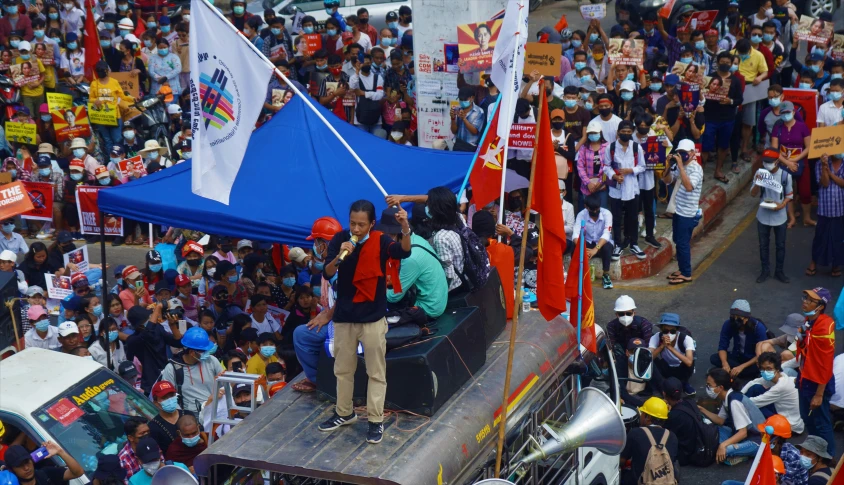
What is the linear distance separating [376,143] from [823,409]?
206 inches

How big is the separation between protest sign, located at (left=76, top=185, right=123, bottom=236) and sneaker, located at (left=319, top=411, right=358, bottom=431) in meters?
8.87

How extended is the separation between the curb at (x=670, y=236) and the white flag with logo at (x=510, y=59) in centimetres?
400

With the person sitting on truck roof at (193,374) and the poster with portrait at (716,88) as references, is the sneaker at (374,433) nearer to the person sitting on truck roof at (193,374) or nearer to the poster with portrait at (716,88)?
the person sitting on truck roof at (193,374)

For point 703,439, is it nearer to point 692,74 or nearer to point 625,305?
point 625,305

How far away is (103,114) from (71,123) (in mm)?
576

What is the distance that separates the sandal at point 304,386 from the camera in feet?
24.1

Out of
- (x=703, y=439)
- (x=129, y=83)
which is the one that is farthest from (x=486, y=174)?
(x=129, y=83)

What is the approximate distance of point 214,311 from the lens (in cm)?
1262

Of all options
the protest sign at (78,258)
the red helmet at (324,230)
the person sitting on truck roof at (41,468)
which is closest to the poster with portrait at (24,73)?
the protest sign at (78,258)

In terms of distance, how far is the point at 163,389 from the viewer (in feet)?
32.1

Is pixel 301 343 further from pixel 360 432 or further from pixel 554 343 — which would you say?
pixel 554 343

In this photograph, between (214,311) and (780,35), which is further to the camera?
(780,35)

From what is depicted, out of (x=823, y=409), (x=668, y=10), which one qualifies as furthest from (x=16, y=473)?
(x=668, y=10)

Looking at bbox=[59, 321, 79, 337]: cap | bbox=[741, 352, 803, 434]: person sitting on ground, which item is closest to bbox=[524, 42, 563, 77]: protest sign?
bbox=[741, 352, 803, 434]: person sitting on ground
